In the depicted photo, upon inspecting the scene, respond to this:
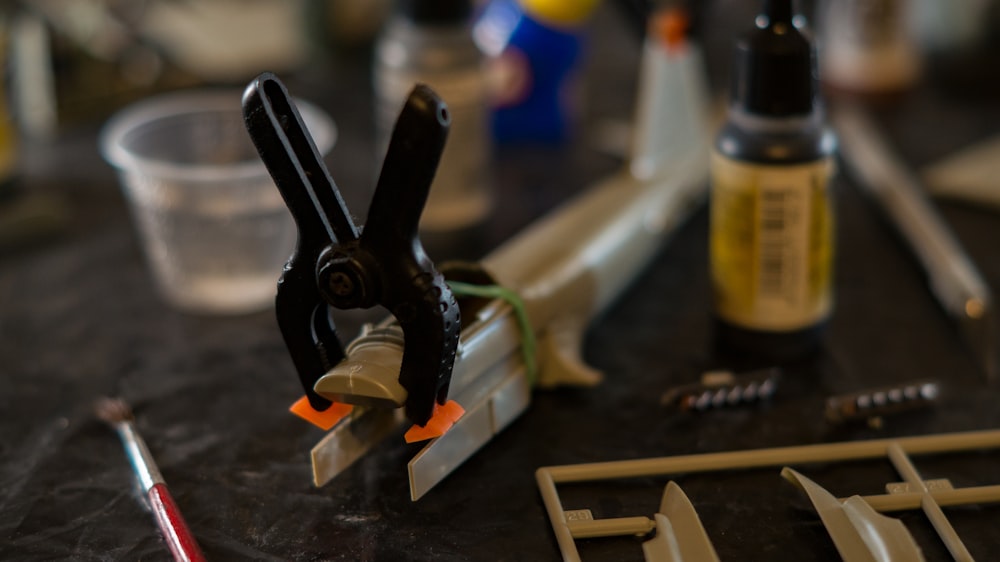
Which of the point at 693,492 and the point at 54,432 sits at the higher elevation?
the point at 54,432

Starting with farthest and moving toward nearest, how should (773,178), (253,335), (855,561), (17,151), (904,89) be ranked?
(904,89), (17,151), (253,335), (773,178), (855,561)

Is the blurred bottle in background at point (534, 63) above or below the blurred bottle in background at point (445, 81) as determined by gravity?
above

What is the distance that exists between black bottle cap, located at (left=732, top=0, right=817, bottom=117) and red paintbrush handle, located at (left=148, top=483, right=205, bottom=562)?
0.34m

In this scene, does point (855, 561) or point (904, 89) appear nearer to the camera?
point (855, 561)

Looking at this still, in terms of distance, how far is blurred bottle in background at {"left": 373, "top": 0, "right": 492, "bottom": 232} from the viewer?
27.6 inches

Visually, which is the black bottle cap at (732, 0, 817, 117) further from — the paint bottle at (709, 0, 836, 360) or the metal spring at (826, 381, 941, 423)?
the metal spring at (826, 381, 941, 423)

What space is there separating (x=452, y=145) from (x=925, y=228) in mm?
331

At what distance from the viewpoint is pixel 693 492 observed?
1.62 ft

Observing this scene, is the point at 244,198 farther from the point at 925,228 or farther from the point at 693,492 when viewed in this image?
the point at 925,228

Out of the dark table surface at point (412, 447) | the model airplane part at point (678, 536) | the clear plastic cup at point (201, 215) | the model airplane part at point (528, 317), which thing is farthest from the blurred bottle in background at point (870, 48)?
the model airplane part at point (678, 536)

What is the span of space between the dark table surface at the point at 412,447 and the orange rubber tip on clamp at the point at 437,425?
0.04 metres

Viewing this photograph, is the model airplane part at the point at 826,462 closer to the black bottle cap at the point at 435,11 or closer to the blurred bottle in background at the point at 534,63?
the black bottle cap at the point at 435,11

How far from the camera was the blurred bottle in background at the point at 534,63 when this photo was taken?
859 mm

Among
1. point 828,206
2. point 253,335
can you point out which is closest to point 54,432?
point 253,335
